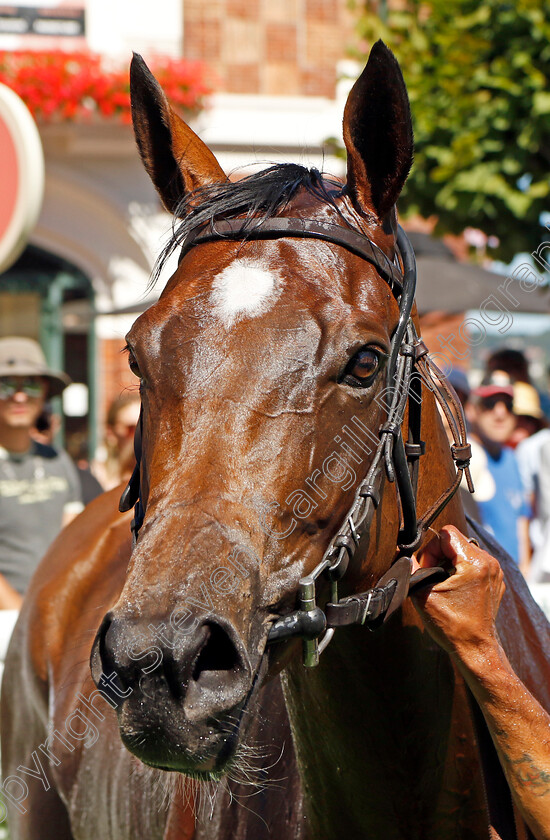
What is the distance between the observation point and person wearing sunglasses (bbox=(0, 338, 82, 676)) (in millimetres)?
5016

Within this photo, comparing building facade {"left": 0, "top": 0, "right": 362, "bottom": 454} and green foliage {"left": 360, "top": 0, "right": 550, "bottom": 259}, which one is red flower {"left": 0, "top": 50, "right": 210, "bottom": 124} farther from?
green foliage {"left": 360, "top": 0, "right": 550, "bottom": 259}

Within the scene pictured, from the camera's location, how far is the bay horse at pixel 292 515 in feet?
4.86

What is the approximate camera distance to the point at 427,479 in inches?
79.7

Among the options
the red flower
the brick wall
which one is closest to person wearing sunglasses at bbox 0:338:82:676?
the red flower

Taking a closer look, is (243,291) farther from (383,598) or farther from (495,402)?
(495,402)

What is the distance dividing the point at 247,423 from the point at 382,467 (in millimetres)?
332

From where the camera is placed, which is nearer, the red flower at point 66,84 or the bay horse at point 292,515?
the bay horse at point 292,515

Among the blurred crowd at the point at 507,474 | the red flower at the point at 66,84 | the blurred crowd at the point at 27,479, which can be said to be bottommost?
the blurred crowd at the point at 507,474

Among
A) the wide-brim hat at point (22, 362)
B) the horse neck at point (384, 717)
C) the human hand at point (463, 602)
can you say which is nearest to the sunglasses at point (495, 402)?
the wide-brim hat at point (22, 362)

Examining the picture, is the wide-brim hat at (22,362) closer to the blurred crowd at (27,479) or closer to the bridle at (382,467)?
the blurred crowd at (27,479)

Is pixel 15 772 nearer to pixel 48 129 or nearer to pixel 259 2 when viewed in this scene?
pixel 48 129

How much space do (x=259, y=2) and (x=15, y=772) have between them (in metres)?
10.7

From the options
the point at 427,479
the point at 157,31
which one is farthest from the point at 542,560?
the point at 157,31

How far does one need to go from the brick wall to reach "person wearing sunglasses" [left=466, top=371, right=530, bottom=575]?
6.43 metres
